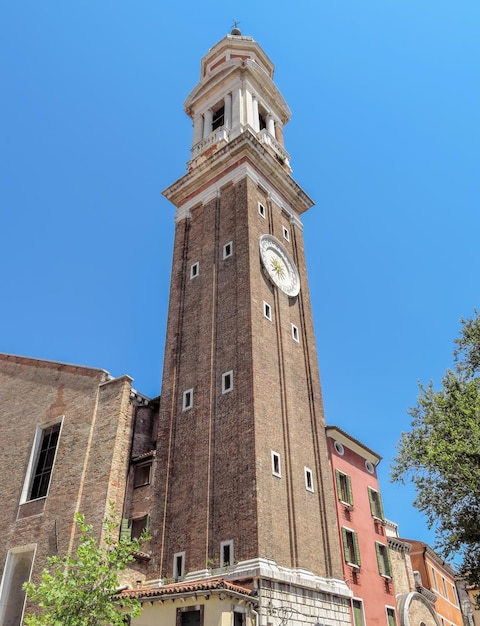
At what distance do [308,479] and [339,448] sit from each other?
171 inches

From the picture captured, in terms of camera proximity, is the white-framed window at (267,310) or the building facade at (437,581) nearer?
the white-framed window at (267,310)

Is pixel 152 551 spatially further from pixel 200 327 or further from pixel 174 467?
pixel 200 327

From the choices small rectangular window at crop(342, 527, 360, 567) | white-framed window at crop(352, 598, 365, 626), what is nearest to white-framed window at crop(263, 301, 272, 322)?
small rectangular window at crop(342, 527, 360, 567)

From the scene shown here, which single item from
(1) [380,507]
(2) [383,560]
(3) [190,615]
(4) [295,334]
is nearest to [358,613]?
(2) [383,560]

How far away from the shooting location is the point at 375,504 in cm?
2853

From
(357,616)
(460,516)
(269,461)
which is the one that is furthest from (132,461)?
(460,516)

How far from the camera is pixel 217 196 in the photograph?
31516 mm

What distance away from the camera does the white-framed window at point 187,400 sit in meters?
24.5

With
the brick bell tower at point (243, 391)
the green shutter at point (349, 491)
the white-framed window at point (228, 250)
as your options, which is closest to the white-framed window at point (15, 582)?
the brick bell tower at point (243, 391)

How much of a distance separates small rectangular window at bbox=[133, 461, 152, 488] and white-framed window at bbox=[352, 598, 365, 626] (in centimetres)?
968

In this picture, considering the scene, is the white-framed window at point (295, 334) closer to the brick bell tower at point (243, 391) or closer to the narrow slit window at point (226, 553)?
the brick bell tower at point (243, 391)

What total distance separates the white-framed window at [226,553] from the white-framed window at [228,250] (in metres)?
14.0

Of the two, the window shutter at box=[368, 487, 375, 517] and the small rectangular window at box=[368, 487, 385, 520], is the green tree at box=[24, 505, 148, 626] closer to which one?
the window shutter at box=[368, 487, 375, 517]

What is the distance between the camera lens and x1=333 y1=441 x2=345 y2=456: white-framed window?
27.0 meters
